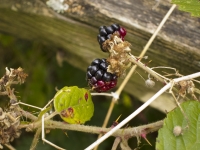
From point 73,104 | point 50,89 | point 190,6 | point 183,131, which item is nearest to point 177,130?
point 183,131

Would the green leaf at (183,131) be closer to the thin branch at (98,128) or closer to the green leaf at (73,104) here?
the thin branch at (98,128)

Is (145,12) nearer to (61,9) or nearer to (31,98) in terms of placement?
(61,9)

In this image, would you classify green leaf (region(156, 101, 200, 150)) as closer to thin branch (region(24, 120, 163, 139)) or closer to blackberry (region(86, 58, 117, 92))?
thin branch (region(24, 120, 163, 139))

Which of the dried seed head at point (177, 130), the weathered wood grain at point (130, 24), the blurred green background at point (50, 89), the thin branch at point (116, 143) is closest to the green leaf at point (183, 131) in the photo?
the dried seed head at point (177, 130)

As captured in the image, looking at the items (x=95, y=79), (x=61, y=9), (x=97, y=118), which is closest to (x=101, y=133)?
(x=95, y=79)

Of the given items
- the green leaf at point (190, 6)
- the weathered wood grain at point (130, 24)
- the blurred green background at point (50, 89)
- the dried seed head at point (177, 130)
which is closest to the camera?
the dried seed head at point (177, 130)

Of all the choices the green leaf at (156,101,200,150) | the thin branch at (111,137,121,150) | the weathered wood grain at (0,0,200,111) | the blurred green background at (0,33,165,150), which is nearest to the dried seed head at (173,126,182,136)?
the green leaf at (156,101,200,150)

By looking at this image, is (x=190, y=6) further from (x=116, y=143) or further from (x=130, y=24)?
(x=116, y=143)
